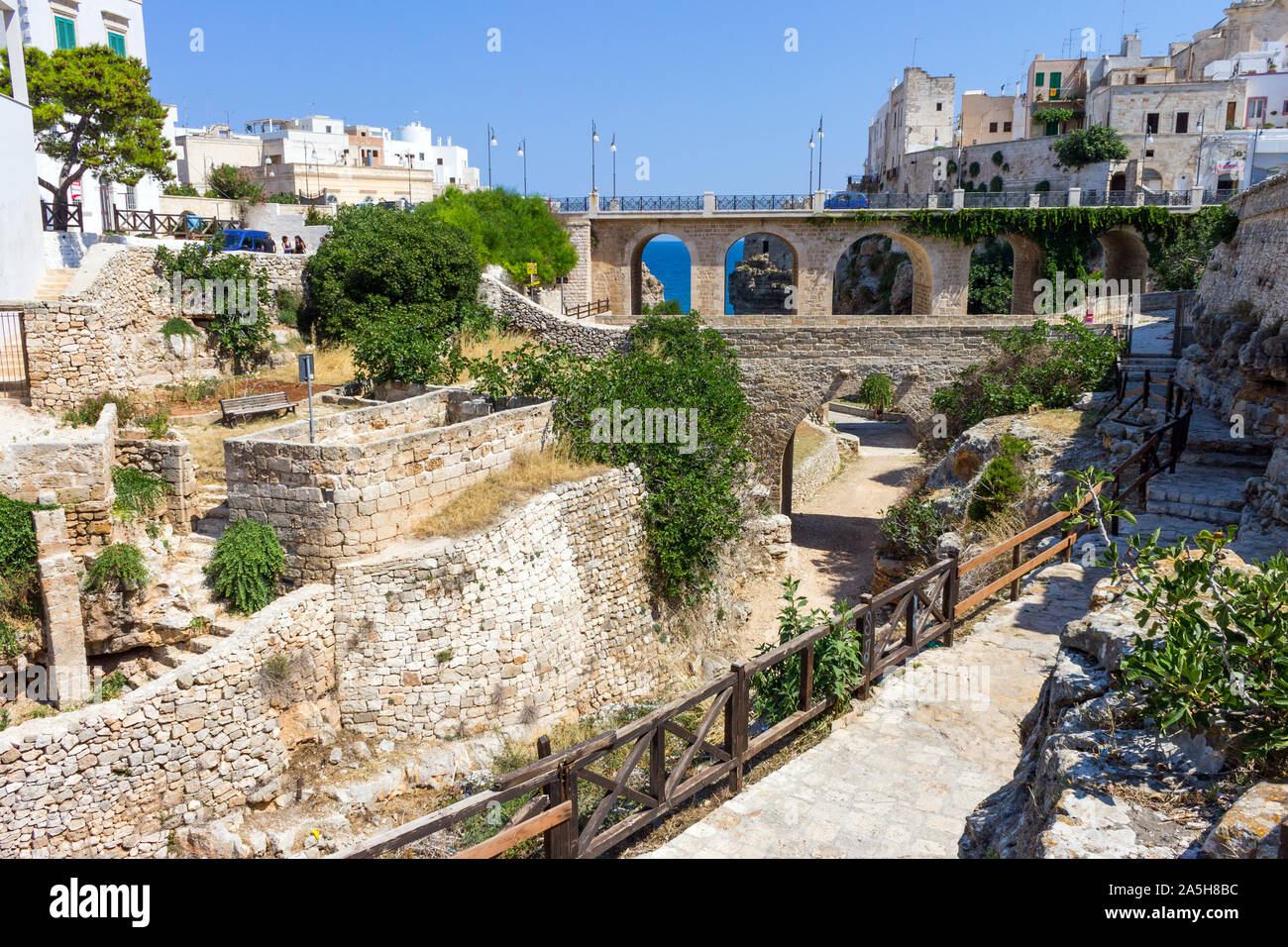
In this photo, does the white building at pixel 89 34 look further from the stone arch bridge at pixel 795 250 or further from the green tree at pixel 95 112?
the stone arch bridge at pixel 795 250

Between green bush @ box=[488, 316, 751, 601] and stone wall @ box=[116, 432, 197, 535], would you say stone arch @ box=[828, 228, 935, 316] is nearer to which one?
green bush @ box=[488, 316, 751, 601]

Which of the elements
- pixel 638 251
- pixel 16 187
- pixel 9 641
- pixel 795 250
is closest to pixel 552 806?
pixel 9 641

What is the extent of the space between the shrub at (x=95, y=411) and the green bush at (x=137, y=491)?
169cm

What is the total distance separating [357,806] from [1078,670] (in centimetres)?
671

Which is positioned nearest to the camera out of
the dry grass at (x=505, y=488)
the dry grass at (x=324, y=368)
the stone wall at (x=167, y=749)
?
the stone wall at (x=167, y=749)

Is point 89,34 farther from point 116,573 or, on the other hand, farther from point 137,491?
point 116,573

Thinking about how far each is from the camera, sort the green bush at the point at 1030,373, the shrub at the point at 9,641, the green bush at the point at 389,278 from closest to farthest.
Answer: the shrub at the point at 9,641 < the green bush at the point at 1030,373 < the green bush at the point at 389,278

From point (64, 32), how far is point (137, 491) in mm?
17080

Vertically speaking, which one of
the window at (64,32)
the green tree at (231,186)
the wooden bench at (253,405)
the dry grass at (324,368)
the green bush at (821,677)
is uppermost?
the window at (64,32)

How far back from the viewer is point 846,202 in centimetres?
3164

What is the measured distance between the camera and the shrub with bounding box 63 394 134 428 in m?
12.7

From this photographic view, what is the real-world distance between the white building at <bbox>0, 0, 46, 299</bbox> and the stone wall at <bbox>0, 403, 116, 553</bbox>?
18.9 ft

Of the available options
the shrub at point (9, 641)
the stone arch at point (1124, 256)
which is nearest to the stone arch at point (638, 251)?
the stone arch at point (1124, 256)

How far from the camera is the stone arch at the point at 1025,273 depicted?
3228 cm
